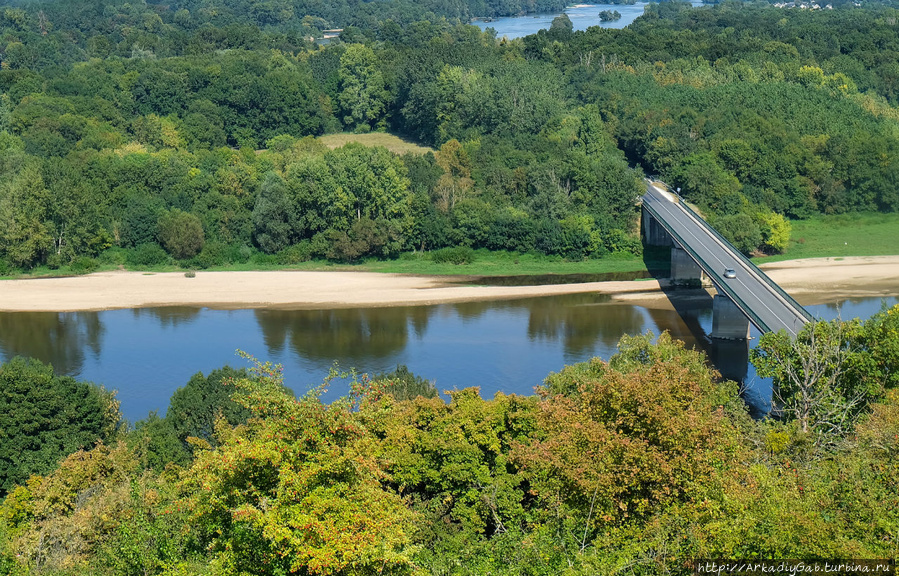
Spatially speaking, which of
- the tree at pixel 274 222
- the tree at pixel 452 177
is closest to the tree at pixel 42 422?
the tree at pixel 274 222

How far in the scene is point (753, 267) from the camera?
57.1 m

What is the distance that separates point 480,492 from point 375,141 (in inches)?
2916

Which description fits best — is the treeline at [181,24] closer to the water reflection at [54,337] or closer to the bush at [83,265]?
the bush at [83,265]

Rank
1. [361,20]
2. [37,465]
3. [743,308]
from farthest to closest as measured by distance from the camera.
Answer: [361,20], [743,308], [37,465]

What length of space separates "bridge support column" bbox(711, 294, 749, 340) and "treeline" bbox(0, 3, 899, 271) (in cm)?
1913

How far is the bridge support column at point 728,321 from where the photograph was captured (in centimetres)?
5328

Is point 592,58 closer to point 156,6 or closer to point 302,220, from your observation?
point 302,220

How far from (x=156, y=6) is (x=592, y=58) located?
8958cm

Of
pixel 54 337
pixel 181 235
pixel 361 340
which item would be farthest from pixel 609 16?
pixel 54 337

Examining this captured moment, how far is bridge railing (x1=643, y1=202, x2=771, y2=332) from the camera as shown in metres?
46.8

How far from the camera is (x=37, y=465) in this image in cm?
3606

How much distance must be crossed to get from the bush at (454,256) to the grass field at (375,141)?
79.2 feet

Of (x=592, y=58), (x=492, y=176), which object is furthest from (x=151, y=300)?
(x=592, y=58)

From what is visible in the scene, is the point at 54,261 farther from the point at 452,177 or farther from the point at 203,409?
the point at 203,409
